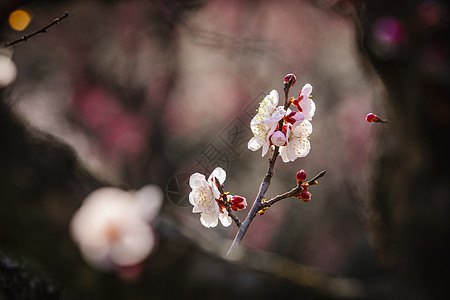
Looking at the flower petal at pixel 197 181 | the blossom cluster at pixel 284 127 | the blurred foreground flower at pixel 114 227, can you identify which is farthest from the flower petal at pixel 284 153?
the blurred foreground flower at pixel 114 227

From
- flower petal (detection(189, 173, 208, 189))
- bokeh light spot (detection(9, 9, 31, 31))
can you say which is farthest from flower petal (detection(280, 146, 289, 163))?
bokeh light spot (detection(9, 9, 31, 31))

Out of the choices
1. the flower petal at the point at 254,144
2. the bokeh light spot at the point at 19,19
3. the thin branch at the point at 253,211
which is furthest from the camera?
the bokeh light spot at the point at 19,19

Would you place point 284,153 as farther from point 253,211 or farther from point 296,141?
point 253,211

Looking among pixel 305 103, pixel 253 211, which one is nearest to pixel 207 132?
pixel 305 103

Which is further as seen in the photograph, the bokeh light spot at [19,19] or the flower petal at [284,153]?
the bokeh light spot at [19,19]

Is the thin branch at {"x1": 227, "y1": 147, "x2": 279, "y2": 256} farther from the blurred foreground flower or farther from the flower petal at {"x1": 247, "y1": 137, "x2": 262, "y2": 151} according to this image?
the blurred foreground flower

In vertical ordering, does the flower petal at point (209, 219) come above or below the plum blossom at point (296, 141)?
below

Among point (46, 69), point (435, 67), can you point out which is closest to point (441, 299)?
point (435, 67)

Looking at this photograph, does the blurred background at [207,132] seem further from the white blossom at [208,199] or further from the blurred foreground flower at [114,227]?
the white blossom at [208,199]
